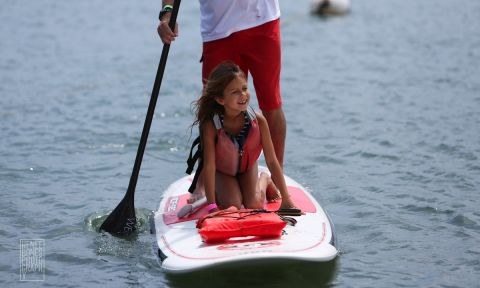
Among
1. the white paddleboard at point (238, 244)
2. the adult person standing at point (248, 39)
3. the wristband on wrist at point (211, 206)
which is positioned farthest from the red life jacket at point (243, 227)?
the adult person standing at point (248, 39)

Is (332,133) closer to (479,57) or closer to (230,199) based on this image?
(230,199)

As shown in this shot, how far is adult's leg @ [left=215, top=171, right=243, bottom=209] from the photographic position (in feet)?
18.2

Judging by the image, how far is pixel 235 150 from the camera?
5.50 metres

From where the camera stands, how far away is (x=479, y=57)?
11617 mm

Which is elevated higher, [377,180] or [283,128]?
[283,128]

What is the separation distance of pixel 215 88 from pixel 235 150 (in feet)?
1.40

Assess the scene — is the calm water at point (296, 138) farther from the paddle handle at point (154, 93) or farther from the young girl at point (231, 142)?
the young girl at point (231, 142)

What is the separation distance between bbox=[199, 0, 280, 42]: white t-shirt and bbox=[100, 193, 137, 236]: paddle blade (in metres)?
1.21

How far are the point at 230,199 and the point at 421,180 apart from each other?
2.08m

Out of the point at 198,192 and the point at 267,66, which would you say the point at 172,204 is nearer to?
the point at 198,192

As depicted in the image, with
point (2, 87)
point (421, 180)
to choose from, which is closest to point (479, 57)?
point (421, 180)

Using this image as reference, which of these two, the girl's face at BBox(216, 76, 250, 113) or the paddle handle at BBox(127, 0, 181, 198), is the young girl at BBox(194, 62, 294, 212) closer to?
the girl's face at BBox(216, 76, 250, 113)

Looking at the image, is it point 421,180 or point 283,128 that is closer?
point 283,128

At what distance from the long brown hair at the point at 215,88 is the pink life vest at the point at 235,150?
60 mm
